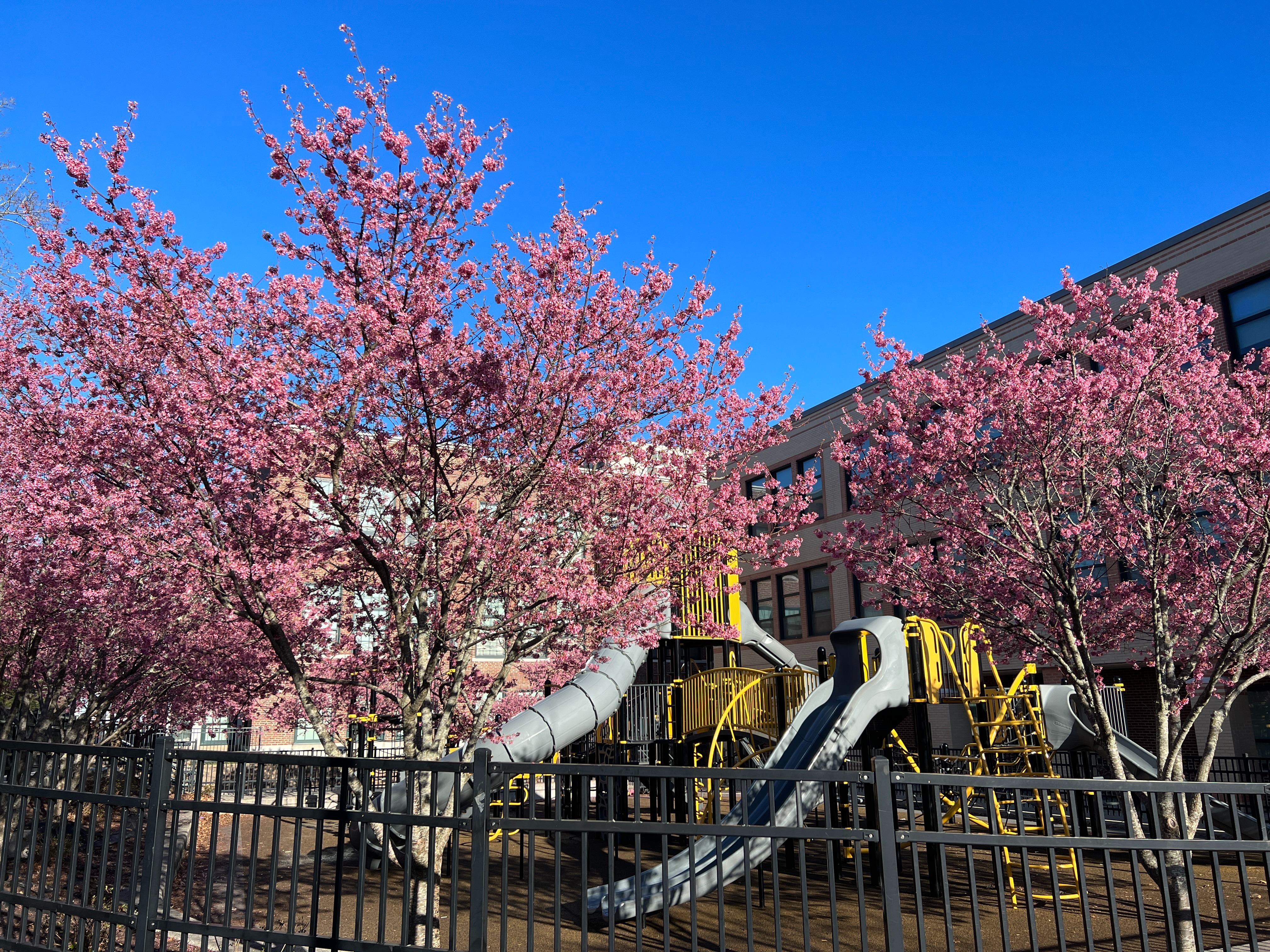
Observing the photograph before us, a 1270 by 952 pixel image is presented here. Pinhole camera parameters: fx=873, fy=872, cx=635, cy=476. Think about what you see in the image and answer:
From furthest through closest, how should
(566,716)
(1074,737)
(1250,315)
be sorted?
(1250,315), (566,716), (1074,737)

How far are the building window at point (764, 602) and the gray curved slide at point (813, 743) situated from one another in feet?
62.0

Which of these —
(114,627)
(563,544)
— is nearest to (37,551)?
(114,627)

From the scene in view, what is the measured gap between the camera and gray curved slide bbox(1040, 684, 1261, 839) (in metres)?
13.8

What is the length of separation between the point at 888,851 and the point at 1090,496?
6.02m

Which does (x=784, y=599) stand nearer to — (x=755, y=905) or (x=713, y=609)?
(x=713, y=609)

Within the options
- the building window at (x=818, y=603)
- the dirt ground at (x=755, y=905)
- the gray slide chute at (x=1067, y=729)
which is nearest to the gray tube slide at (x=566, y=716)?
the dirt ground at (x=755, y=905)

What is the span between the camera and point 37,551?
33.7 feet

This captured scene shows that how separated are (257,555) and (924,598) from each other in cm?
696

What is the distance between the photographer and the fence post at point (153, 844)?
5.21 m

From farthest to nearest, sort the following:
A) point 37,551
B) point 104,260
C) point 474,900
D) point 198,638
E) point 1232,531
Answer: point 198,638
point 37,551
point 1232,531
point 104,260
point 474,900

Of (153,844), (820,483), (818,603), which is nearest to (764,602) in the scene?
(818,603)

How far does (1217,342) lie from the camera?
Result: 62.5 ft

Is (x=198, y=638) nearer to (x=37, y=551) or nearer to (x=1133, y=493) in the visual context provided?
(x=37, y=551)

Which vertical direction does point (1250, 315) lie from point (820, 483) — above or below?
above
